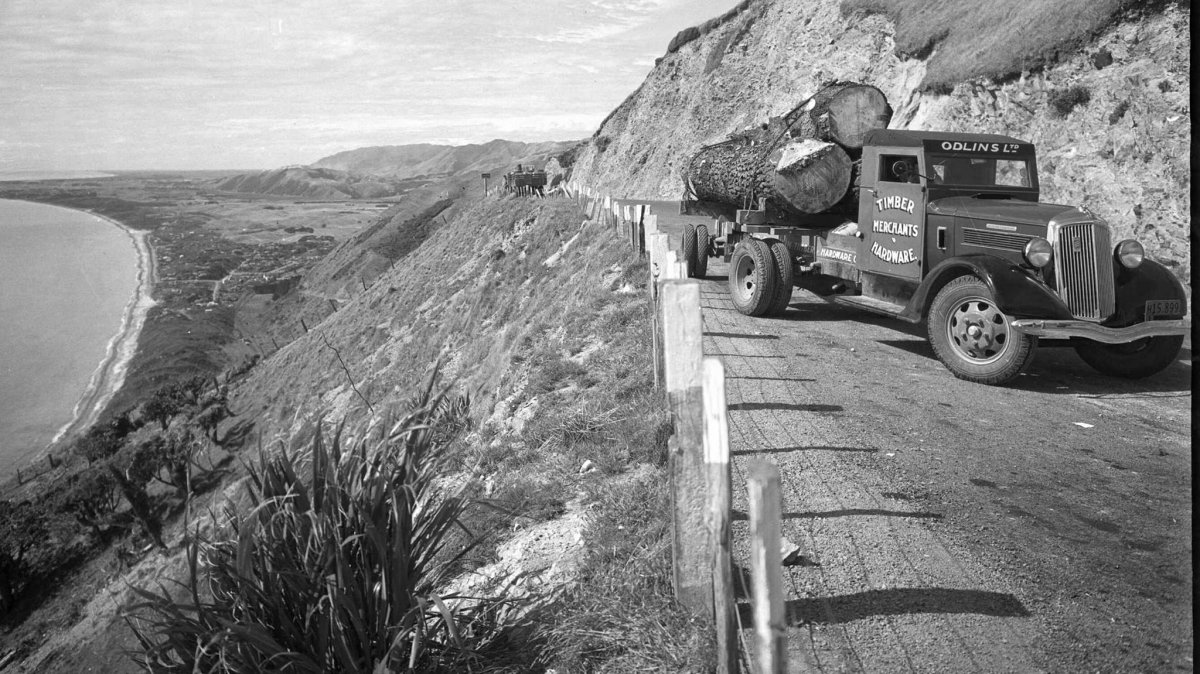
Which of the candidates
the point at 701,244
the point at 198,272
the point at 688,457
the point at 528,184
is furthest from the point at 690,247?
the point at 198,272

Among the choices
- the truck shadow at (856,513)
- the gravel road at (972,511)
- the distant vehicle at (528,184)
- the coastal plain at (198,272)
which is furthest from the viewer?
the coastal plain at (198,272)

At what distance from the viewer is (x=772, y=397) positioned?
253 inches

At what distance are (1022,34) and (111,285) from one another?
10266 centimetres

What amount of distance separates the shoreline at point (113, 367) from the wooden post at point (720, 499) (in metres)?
52.7

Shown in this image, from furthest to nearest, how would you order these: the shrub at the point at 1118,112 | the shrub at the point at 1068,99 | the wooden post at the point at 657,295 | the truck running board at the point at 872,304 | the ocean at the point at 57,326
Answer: the ocean at the point at 57,326 → the shrub at the point at 1068,99 → the shrub at the point at 1118,112 → the truck running board at the point at 872,304 → the wooden post at the point at 657,295

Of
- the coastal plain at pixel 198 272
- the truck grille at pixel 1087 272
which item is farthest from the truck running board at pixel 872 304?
the coastal plain at pixel 198 272

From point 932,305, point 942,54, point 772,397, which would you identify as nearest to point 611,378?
point 772,397

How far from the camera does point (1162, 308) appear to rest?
701 centimetres

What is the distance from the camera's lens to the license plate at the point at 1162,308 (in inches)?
274

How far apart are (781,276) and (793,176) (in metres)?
1.30

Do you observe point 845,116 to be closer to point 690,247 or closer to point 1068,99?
point 690,247

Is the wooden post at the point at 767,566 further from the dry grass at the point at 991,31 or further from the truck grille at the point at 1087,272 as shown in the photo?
the dry grass at the point at 991,31

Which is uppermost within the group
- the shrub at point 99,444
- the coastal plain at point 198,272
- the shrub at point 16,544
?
the coastal plain at point 198,272

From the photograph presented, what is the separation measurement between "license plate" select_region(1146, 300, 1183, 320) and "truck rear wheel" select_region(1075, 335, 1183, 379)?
0.85 ft
